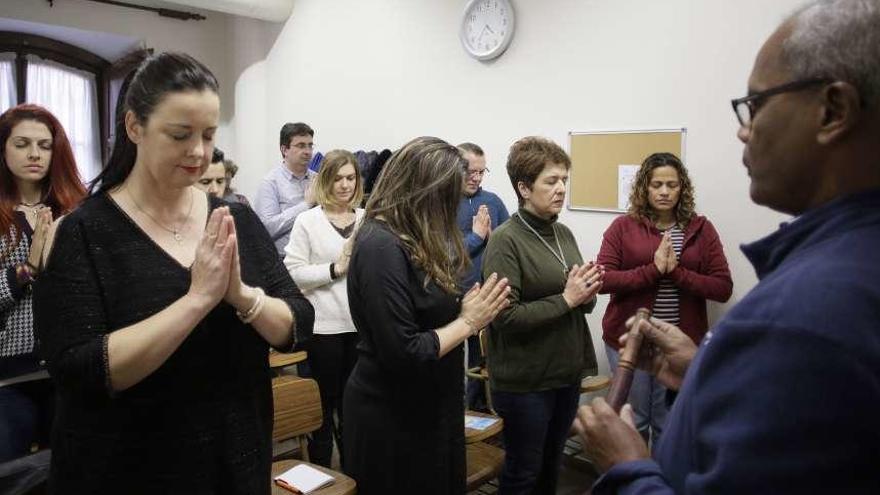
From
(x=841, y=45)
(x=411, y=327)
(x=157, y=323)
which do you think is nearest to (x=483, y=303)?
(x=411, y=327)

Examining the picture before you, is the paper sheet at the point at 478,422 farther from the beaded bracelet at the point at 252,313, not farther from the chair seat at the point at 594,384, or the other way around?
the beaded bracelet at the point at 252,313

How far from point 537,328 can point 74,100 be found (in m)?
6.20

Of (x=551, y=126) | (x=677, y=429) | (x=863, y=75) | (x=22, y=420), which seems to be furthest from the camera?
(x=551, y=126)

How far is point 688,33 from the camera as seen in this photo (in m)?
3.13

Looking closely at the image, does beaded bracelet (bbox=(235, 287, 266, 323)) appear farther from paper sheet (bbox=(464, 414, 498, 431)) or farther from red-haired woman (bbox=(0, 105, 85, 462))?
paper sheet (bbox=(464, 414, 498, 431))

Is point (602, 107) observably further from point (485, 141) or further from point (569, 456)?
point (569, 456)

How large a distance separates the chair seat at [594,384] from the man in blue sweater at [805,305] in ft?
7.55

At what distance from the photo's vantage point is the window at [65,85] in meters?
5.99

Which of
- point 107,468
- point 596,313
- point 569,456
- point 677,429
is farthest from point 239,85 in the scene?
point 677,429

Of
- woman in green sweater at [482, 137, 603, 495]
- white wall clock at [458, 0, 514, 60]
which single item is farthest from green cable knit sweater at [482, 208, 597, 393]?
white wall clock at [458, 0, 514, 60]

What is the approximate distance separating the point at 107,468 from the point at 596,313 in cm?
293

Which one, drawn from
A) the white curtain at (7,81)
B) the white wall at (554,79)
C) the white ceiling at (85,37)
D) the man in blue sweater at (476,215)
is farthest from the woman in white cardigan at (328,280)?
the white curtain at (7,81)

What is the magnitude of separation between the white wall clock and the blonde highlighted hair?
7.56 feet

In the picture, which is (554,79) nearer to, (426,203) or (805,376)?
(426,203)
